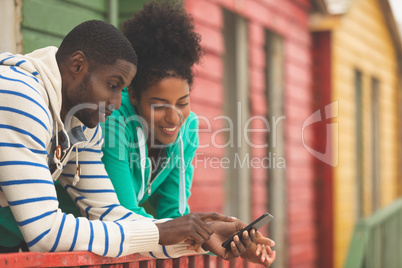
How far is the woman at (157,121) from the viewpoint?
2.60 m

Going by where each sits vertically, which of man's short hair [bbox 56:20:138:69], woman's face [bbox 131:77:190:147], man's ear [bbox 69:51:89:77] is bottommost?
woman's face [bbox 131:77:190:147]

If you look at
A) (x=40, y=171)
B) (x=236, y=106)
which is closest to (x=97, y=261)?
(x=40, y=171)

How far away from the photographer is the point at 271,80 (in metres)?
6.73

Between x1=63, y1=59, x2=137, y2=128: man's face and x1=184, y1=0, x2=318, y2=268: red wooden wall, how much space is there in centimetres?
258

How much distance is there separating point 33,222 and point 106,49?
2.21ft

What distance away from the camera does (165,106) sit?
2.64 meters

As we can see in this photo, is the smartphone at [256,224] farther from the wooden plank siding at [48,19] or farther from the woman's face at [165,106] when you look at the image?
the wooden plank siding at [48,19]

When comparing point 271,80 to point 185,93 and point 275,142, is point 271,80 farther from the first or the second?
point 185,93

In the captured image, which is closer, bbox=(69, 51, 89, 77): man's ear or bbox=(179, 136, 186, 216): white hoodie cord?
bbox=(69, 51, 89, 77): man's ear

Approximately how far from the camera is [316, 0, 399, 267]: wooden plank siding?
7.99m

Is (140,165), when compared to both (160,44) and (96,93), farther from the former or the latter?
(96,93)

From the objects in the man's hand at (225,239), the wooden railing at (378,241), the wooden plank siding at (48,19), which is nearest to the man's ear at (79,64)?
the man's hand at (225,239)

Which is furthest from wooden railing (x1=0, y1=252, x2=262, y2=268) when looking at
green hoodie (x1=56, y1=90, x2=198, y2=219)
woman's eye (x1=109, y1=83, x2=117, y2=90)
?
woman's eye (x1=109, y1=83, x2=117, y2=90)

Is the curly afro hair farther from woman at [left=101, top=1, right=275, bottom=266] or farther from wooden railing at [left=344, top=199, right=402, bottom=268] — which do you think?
wooden railing at [left=344, top=199, right=402, bottom=268]
